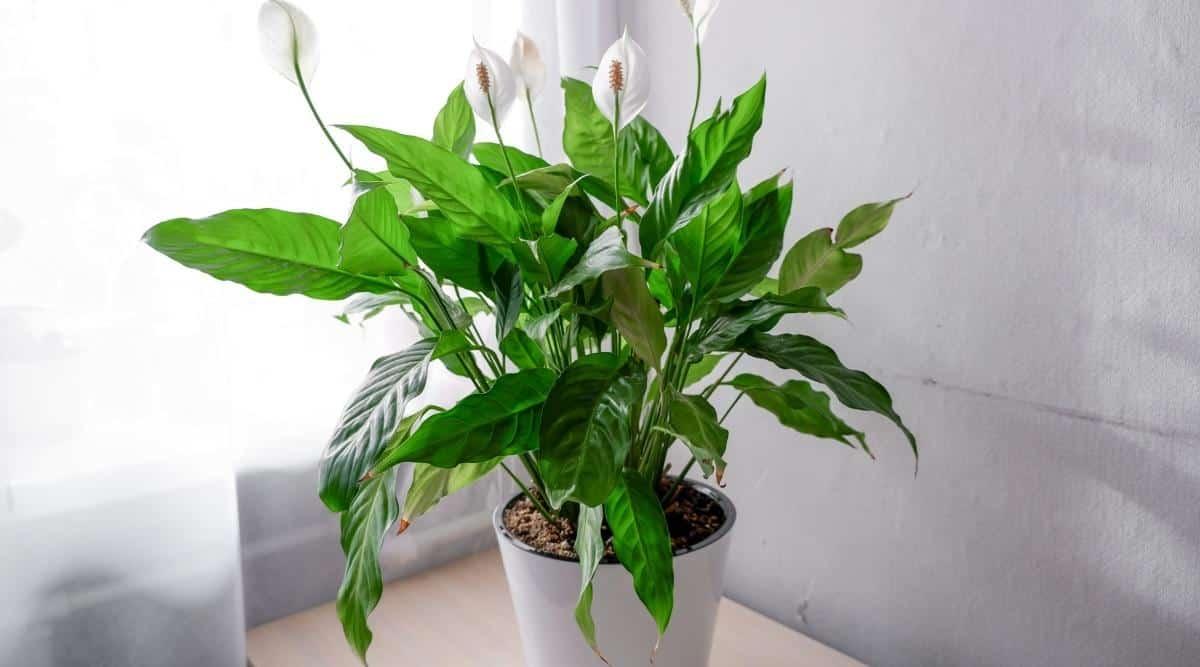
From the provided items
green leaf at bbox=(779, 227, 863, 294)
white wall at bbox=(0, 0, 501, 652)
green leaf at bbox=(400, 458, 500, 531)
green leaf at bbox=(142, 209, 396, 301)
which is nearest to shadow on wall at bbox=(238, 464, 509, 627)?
white wall at bbox=(0, 0, 501, 652)

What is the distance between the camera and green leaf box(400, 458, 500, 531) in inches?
33.6

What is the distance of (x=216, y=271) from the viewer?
71 centimetres

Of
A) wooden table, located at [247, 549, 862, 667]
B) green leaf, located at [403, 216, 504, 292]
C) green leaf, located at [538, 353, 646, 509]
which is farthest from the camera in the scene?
wooden table, located at [247, 549, 862, 667]

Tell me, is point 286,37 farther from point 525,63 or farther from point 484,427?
point 484,427

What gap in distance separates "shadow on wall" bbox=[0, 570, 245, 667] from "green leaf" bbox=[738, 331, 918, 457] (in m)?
0.62

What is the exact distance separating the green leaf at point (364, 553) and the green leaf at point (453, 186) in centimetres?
22

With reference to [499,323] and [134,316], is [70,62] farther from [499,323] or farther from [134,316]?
[499,323]

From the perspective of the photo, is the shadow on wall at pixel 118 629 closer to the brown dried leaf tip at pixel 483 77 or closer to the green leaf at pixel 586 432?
the green leaf at pixel 586 432

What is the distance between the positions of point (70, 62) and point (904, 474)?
3.09ft

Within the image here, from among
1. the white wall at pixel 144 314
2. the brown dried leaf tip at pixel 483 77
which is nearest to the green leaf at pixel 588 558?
the brown dried leaf tip at pixel 483 77

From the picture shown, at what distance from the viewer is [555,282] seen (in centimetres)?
74

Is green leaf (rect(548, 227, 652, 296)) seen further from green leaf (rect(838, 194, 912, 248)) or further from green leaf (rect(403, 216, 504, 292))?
green leaf (rect(838, 194, 912, 248))

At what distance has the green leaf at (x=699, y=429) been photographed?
0.71 meters

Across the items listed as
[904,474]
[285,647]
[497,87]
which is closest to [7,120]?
[497,87]
